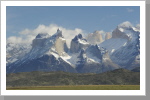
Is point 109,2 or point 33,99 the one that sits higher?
point 109,2

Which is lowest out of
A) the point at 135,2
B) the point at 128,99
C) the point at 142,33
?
the point at 128,99

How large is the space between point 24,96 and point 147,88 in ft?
87.9

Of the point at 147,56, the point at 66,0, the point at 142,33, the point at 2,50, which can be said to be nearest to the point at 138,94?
the point at 147,56

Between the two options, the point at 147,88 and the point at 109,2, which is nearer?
the point at 147,88

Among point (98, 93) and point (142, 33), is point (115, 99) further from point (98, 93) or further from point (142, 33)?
point (142, 33)

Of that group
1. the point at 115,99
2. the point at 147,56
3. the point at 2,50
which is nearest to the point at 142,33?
the point at 147,56

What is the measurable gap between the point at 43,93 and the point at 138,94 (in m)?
20.7

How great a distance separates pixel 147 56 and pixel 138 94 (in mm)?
8461

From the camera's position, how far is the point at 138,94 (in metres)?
72.4

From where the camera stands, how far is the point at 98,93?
2923 inches

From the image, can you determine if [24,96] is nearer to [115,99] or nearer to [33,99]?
[33,99]

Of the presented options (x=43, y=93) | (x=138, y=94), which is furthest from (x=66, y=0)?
(x=138, y=94)

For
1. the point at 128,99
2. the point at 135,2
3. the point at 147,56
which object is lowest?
the point at 128,99

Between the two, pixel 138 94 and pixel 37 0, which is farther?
pixel 37 0
